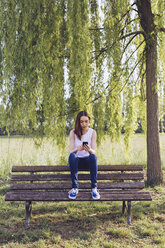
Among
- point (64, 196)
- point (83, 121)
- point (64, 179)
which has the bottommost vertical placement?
point (64, 196)

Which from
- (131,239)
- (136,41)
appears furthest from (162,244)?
(136,41)

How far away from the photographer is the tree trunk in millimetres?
5734

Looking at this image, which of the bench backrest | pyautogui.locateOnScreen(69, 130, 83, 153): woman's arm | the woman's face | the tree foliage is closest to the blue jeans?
pyautogui.locateOnScreen(69, 130, 83, 153): woman's arm

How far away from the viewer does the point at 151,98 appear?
5.81 metres

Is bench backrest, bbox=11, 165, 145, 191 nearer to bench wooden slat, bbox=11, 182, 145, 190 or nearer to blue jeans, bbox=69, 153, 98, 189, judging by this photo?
bench wooden slat, bbox=11, 182, 145, 190

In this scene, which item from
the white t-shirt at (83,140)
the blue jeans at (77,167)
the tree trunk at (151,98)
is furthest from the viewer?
the tree trunk at (151,98)

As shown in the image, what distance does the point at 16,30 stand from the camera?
4871 millimetres

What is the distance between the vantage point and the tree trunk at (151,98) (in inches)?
226

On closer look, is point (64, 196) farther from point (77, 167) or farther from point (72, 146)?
point (72, 146)

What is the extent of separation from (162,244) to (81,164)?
160 cm

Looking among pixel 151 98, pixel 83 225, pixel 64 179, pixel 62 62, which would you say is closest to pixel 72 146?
pixel 64 179

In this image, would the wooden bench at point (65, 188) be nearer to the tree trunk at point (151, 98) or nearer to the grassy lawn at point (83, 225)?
the grassy lawn at point (83, 225)

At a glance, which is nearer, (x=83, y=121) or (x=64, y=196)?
(x=64, y=196)

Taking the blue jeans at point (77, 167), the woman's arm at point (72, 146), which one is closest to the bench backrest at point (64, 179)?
the blue jeans at point (77, 167)
